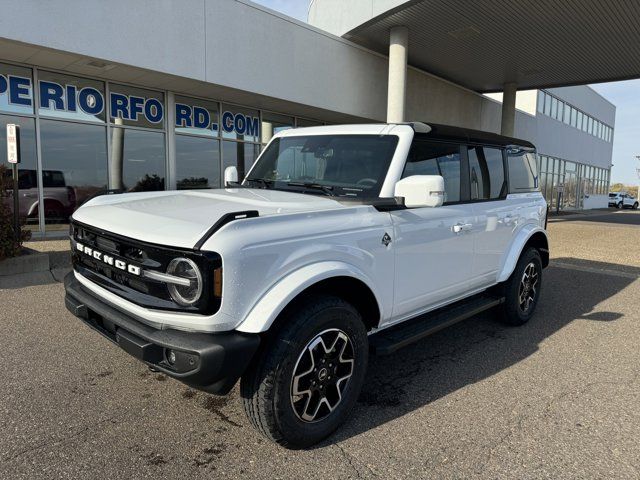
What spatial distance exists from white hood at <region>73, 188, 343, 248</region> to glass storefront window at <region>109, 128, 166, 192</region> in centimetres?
835

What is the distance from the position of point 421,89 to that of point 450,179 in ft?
51.5

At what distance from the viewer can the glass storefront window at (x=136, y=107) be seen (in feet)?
37.0

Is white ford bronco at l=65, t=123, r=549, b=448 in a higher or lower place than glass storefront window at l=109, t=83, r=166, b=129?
lower

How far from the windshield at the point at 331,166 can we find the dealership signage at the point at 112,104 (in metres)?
8.34

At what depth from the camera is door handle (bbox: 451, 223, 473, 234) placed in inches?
149

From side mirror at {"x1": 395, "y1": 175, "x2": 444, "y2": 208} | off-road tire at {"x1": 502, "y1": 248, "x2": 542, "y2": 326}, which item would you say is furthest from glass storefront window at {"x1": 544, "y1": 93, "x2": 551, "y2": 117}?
side mirror at {"x1": 395, "y1": 175, "x2": 444, "y2": 208}

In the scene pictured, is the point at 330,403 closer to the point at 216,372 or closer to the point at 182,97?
the point at 216,372

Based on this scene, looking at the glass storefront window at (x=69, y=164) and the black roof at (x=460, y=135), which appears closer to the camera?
the black roof at (x=460, y=135)

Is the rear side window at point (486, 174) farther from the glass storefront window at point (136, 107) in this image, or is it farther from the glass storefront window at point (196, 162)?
the glass storefront window at point (196, 162)

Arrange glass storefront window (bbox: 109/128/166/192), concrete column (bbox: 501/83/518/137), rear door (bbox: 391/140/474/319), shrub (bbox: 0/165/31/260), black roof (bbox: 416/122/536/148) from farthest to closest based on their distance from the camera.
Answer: concrete column (bbox: 501/83/518/137) → glass storefront window (bbox: 109/128/166/192) → shrub (bbox: 0/165/31/260) → black roof (bbox: 416/122/536/148) → rear door (bbox: 391/140/474/319)

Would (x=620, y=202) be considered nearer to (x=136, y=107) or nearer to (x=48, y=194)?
(x=136, y=107)

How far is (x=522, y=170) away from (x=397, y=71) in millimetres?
9943

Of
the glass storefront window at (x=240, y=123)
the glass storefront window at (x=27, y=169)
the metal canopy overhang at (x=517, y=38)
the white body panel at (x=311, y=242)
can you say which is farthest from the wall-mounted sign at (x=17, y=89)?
the metal canopy overhang at (x=517, y=38)

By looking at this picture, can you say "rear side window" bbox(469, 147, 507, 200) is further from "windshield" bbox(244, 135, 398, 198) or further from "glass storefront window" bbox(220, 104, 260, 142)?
"glass storefront window" bbox(220, 104, 260, 142)
